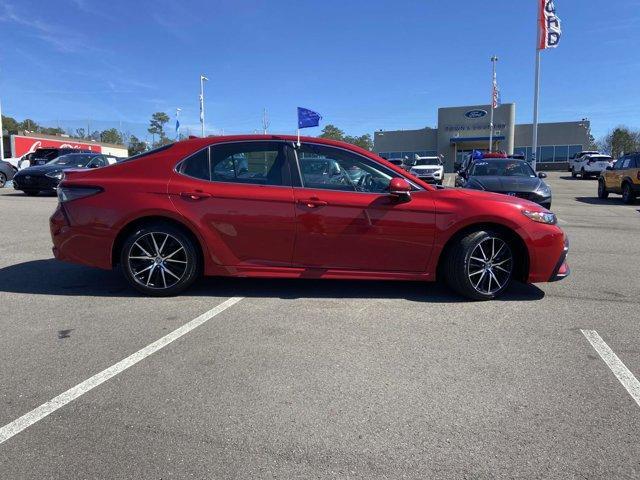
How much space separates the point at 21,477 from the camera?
7.88 ft

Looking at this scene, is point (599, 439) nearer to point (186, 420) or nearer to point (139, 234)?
point (186, 420)

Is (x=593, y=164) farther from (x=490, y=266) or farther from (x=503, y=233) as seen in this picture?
(x=490, y=266)

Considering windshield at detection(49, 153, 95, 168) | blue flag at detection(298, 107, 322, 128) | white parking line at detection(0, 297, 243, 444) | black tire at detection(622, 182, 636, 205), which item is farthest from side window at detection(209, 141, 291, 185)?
black tire at detection(622, 182, 636, 205)

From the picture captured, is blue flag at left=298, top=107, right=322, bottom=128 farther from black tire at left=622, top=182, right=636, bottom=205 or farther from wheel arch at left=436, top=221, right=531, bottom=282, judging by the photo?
black tire at left=622, top=182, right=636, bottom=205

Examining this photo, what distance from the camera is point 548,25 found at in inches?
1067

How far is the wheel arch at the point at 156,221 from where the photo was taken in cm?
509

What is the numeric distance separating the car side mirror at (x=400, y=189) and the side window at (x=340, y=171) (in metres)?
0.15

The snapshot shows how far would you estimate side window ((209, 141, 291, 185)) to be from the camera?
5.12 meters

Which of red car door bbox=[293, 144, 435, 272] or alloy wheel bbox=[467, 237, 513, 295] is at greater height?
red car door bbox=[293, 144, 435, 272]

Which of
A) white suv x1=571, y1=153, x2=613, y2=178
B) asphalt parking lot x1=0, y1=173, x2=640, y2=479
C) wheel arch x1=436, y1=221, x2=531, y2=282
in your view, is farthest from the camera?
white suv x1=571, y1=153, x2=613, y2=178

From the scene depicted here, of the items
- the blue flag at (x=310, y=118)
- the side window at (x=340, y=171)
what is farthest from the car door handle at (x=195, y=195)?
the blue flag at (x=310, y=118)

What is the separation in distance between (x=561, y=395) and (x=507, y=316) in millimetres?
1556

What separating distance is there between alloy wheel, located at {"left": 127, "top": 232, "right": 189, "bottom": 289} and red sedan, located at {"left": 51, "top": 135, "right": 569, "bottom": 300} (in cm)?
1

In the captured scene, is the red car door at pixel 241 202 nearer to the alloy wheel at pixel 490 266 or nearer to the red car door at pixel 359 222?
the red car door at pixel 359 222
